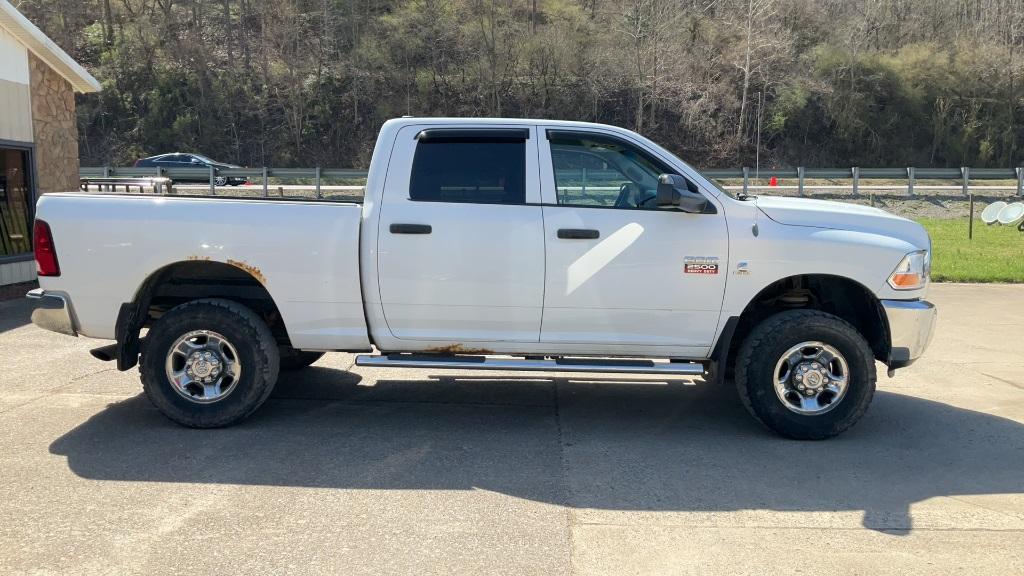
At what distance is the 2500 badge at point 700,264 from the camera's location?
5754 mm

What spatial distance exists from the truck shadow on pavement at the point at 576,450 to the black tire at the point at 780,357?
0.50 ft

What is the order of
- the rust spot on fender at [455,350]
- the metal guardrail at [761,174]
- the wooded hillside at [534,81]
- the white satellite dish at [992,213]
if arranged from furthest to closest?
the wooded hillside at [534,81]
the metal guardrail at [761,174]
the white satellite dish at [992,213]
the rust spot on fender at [455,350]

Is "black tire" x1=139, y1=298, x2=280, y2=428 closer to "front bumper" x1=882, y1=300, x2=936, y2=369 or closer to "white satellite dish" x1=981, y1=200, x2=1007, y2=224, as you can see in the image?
"front bumper" x1=882, y1=300, x2=936, y2=369

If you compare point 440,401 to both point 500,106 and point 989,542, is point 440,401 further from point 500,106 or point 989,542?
point 500,106

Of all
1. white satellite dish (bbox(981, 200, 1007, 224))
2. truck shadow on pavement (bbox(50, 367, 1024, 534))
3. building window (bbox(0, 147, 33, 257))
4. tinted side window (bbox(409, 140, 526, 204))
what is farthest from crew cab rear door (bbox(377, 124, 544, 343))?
white satellite dish (bbox(981, 200, 1007, 224))

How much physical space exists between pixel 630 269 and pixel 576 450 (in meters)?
1.27

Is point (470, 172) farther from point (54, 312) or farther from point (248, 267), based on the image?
point (54, 312)

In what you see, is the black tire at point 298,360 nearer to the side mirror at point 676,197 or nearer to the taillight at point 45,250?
the taillight at point 45,250

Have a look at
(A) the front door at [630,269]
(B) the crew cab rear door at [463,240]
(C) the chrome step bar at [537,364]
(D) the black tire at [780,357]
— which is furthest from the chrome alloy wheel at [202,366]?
(D) the black tire at [780,357]

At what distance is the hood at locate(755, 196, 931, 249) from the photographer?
228 inches

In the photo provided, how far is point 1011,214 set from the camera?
21016 millimetres

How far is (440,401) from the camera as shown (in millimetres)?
6859

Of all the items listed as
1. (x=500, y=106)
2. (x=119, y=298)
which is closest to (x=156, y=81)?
(x=500, y=106)

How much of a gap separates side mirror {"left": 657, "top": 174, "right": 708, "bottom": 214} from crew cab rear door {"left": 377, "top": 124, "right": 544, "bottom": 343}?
2.75 feet
